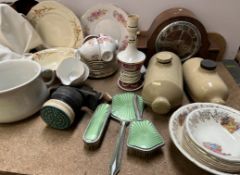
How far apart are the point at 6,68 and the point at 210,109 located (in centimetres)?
50

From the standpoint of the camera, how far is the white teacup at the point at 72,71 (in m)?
0.56

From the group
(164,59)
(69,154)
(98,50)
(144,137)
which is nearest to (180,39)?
(164,59)

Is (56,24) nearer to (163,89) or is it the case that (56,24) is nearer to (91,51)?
(91,51)

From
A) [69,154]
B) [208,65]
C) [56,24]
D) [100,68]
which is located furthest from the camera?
[56,24]

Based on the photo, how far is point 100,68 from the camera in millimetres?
644

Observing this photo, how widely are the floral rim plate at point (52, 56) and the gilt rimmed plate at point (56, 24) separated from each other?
6cm

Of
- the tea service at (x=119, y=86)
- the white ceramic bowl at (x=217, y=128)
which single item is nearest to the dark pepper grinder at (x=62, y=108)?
the tea service at (x=119, y=86)

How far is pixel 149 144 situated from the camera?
0.42 metres

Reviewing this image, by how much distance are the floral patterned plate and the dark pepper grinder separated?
0.31m

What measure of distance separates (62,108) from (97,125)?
0.08 metres

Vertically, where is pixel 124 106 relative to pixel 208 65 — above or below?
below

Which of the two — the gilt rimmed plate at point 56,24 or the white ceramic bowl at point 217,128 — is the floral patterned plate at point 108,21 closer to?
the gilt rimmed plate at point 56,24

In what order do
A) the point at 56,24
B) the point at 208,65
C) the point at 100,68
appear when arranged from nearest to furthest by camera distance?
the point at 208,65, the point at 100,68, the point at 56,24

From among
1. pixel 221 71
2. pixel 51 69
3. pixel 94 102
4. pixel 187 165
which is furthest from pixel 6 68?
pixel 221 71
